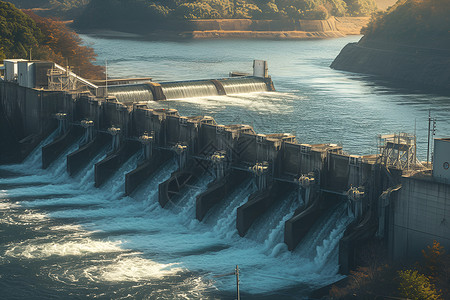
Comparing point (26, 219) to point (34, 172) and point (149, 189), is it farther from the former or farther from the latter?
point (34, 172)

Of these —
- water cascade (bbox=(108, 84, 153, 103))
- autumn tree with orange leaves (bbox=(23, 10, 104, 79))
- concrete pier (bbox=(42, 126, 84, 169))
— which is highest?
autumn tree with orange leaves (bbox=(23, 10, 104, 79))

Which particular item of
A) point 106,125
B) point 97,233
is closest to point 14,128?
point 106,125

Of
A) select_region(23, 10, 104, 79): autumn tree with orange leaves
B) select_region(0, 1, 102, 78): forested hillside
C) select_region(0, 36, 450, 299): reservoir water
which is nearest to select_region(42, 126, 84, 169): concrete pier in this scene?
select_region(0, 36, 450, 299): reservoir water

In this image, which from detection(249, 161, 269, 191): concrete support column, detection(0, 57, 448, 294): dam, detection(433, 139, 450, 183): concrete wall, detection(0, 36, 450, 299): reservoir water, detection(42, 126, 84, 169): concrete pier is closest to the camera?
detection(433, 139, 450, 183): concrete wall

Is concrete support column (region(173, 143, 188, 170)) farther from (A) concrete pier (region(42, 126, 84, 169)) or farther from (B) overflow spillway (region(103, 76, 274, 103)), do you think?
(B) overflow spillway (region(103, 76, 274, 103))

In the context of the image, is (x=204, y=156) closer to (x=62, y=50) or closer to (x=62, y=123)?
(x=62, y=123)

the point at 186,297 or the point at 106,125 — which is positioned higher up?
the point at 106,125

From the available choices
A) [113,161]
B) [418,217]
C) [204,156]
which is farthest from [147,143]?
[418,217]
